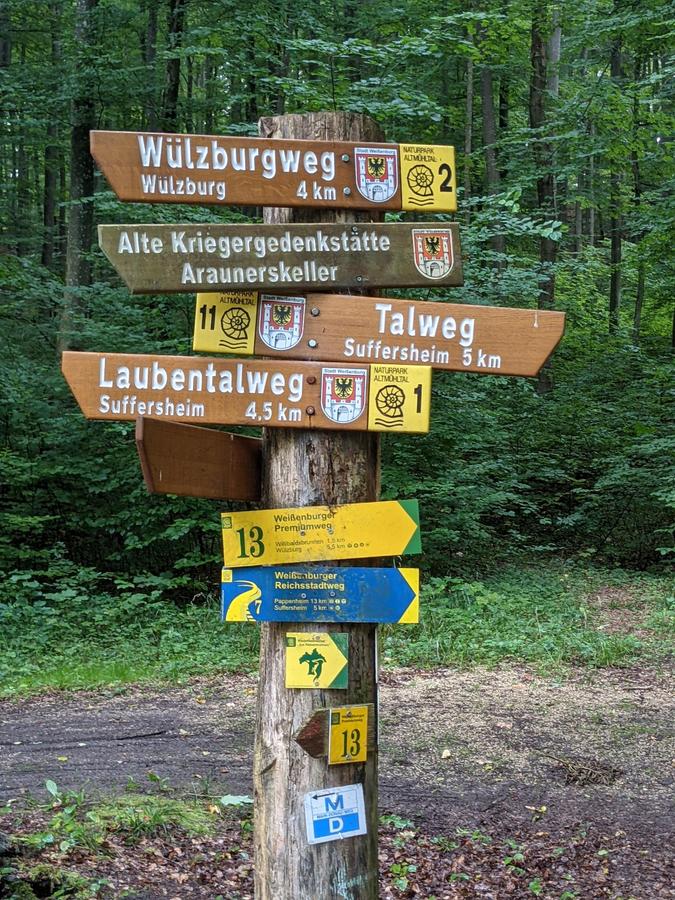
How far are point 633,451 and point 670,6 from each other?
5887 mm

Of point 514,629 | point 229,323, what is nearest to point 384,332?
point 229,323

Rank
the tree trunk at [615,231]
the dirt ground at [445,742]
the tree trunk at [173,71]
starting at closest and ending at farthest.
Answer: the dirt ground at [445,742] → the tree trunk at [173,71] → the tree trunk at [615,231]

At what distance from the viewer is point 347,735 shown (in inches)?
105

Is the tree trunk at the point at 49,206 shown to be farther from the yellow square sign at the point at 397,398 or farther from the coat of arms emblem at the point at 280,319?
the yellow square sign at the point at 397,398

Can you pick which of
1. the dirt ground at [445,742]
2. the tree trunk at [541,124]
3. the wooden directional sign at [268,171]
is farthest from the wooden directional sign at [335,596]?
the tree trunk at [541,124]

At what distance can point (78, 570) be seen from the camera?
34.8 feet

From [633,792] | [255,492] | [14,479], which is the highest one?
[255,492]

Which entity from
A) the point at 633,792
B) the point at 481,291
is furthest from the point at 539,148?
the point at 633,792

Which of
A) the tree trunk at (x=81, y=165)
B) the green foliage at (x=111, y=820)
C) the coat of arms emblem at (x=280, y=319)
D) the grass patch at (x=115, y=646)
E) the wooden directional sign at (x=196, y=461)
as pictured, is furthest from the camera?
the tree trunk at (x=81, y=165)

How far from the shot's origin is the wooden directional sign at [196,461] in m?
2.43

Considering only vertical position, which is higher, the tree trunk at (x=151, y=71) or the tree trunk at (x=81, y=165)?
the tree trunk at (x=151, y=71)

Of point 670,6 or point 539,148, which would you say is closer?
point 670,6

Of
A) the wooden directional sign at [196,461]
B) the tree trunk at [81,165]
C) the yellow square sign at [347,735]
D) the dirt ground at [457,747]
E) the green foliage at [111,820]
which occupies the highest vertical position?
the tree trunk at [81,165]

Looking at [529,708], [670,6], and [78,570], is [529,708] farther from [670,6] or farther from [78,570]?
[670,6]
